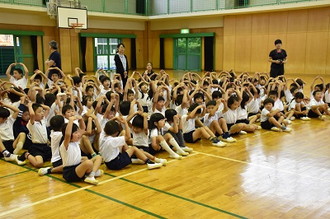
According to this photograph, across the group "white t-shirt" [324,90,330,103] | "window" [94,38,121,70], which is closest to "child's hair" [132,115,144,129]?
"white t-shirt" [324,90,330,103]

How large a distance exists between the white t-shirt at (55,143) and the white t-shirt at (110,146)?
536 millimetres

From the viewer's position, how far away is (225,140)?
19.5ft

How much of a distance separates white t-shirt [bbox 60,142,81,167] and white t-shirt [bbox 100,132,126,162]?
0.47 m

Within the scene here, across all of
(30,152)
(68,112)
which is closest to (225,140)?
(68,112)

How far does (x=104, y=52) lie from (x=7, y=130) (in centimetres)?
1739

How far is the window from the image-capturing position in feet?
71.4

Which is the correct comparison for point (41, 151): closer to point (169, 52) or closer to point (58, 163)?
point (58, 163)

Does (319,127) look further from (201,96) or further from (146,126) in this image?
(146,126)

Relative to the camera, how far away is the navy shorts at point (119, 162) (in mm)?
4539

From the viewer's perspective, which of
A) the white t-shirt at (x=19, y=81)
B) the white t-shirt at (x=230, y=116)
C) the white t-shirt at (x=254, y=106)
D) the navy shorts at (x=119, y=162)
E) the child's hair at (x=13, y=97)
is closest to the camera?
the navy shorts at (x=119, y=162)

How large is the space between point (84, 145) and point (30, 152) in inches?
30.6

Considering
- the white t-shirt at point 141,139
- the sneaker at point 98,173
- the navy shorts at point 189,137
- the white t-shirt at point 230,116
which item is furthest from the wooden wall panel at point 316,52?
the sneaker at point 98,173

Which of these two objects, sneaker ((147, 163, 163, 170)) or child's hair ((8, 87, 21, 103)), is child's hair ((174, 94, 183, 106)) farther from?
child's hair ((8, 87, 21, 103))

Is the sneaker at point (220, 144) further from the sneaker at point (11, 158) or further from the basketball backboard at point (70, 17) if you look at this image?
the basketball backboard at point (70, 17)
